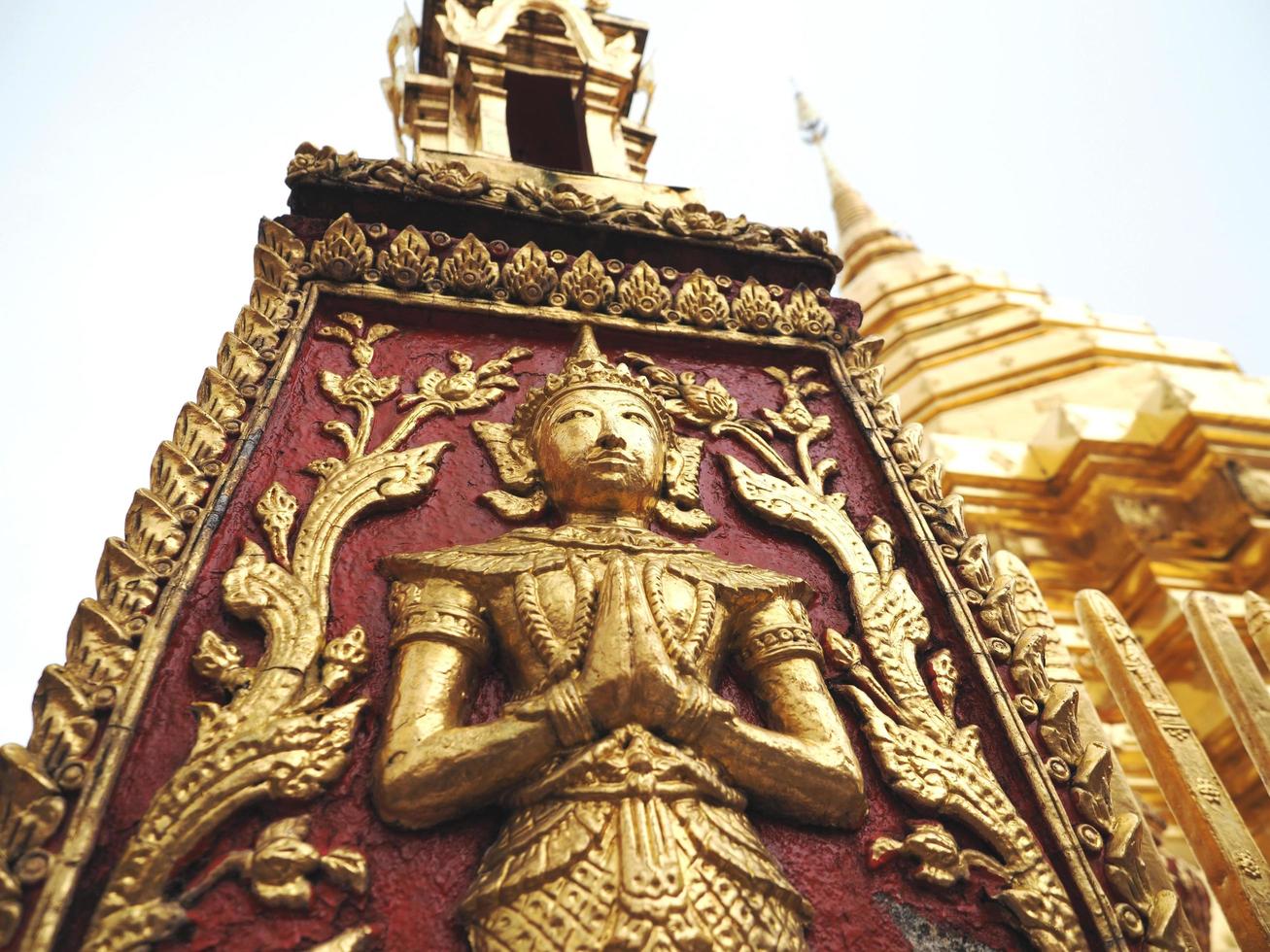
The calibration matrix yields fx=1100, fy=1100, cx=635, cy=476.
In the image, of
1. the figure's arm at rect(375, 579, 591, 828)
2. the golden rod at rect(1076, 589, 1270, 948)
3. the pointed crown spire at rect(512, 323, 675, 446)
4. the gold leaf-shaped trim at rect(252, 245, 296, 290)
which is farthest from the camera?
the gold leaf-shaped trim at rect(252, 245, 296, 290)

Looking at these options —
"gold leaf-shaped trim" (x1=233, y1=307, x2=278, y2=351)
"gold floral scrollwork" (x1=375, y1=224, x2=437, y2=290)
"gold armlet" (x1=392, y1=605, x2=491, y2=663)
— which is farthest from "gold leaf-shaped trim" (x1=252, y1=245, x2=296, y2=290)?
"gold armlet" (x1=392, y1=605, x2=491, y2=663)

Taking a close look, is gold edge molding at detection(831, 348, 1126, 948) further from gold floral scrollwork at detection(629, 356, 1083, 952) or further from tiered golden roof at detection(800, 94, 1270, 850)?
tiered golden roof at detection(800, 94, 1270, 850)

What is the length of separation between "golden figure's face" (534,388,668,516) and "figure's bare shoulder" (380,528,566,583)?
23 centimetres

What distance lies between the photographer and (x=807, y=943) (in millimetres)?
2170

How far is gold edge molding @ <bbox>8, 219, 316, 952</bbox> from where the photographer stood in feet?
6.23

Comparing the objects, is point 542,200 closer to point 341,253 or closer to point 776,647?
point 341,253

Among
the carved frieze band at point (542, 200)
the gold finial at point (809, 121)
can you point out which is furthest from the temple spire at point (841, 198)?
the carved frieze band at point (542, 200)

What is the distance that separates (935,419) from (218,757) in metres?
6.88

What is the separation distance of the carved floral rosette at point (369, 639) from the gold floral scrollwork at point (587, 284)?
11 mm

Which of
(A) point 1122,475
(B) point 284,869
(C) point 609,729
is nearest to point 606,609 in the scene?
(C) point 609,729

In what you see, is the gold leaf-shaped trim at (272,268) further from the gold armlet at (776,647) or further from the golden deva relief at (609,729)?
the gold armlet at (776,647)

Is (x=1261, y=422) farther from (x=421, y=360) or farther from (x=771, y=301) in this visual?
(x=421, y=360)

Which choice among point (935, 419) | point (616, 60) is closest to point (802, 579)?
point (616, 60)

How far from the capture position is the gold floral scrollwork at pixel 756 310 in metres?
3.58
